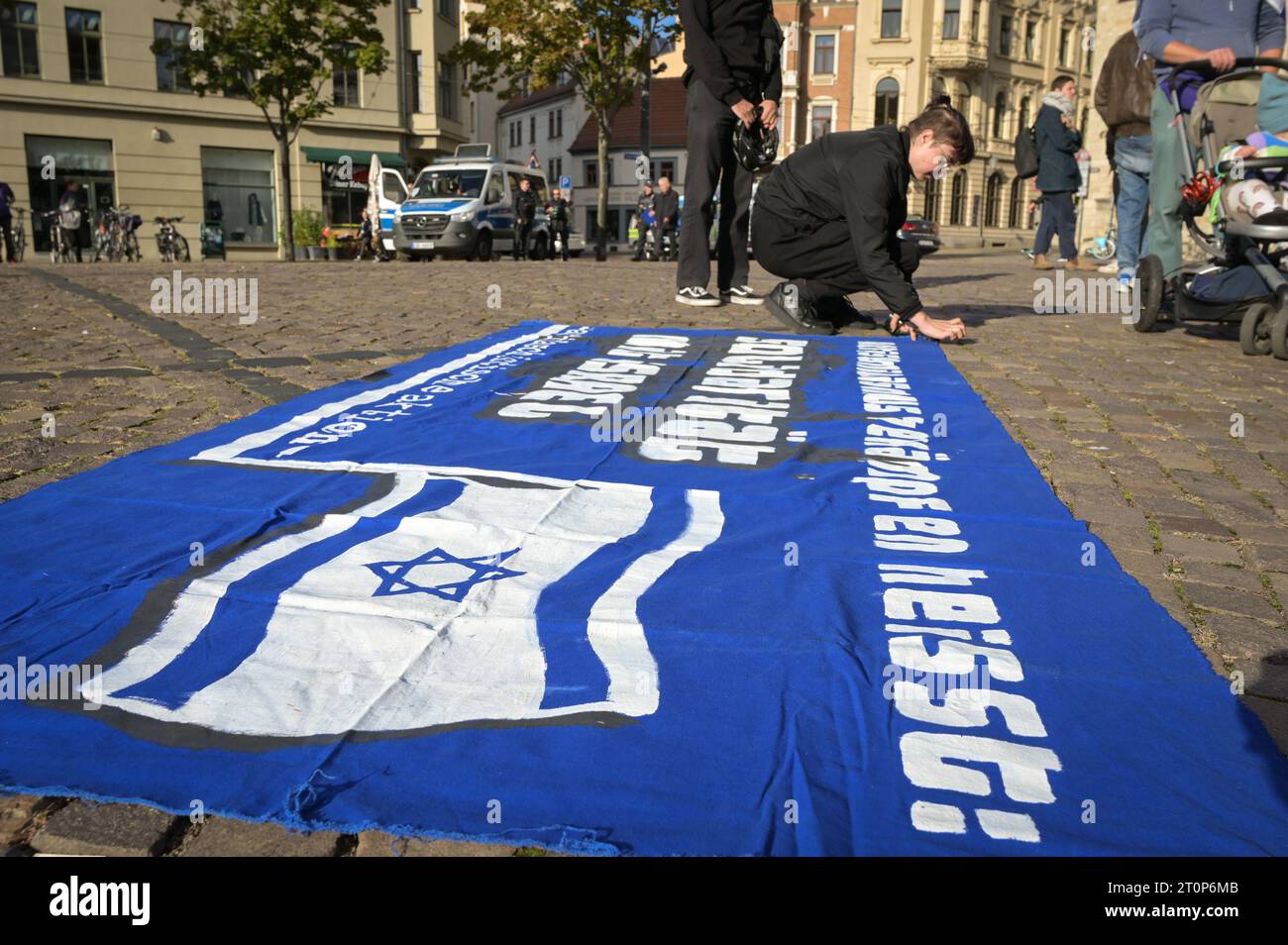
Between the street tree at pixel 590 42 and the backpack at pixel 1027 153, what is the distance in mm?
14707

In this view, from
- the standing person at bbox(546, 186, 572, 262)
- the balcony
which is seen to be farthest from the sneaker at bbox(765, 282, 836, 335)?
the balcony

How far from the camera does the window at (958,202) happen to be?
54372mm

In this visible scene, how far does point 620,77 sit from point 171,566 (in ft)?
93.4

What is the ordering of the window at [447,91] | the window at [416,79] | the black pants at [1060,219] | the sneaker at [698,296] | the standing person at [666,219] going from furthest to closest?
the window at [447,91] → the window at [416,79] → the standing person at [666,219] → the black pants at [1060,219] → the sneaker at [698,296]

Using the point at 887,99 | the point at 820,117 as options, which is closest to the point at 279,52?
the point at 820,117

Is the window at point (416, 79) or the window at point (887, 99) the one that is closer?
the window at point (416, 79)

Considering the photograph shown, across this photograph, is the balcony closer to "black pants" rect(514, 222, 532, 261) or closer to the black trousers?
"black pants" rect(514, 222, 532, 261)

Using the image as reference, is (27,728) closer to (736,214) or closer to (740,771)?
(740,771)

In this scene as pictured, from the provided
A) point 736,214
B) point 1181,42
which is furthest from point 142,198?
point 1181,42

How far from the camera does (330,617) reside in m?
2.38

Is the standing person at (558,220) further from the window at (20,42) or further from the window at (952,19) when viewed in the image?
the window at (952,19)

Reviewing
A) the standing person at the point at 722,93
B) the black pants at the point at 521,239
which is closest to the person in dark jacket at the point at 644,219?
the black pants at the point at 521,239

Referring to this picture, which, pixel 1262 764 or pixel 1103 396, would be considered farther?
pixel 1103 396

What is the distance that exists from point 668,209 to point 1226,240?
17960 millimetres
